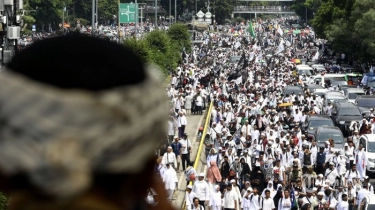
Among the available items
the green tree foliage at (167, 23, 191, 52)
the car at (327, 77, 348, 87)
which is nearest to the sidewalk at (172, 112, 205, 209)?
the car at (327, 77, 348, 87)

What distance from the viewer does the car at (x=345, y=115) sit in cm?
3262

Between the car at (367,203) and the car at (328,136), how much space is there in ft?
24.2

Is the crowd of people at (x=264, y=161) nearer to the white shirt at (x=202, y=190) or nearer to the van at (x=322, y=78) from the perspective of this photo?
the white shirt at (x=202, y=190)

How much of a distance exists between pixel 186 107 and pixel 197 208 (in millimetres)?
22818

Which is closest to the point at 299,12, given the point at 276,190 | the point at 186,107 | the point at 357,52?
the point at 357,52

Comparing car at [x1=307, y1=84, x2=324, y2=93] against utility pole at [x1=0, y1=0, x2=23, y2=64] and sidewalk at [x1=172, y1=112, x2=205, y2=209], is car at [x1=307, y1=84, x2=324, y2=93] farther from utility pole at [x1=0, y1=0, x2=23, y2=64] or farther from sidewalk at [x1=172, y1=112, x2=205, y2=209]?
utility pole at [x1=0, y1=0, x2=23, y2=64]

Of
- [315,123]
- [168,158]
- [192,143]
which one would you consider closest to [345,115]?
[315,123]

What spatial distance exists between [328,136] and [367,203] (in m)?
8.78

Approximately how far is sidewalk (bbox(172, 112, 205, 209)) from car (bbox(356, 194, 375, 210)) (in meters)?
3.09

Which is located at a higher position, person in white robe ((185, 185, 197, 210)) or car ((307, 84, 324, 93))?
person in white robe ((185, 185, 197, 210))

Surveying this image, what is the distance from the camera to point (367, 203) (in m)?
18.5

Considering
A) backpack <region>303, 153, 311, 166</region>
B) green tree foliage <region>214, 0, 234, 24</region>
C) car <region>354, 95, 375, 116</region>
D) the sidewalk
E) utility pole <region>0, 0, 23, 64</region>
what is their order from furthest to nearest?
1. green tree foliage <region>214, 0, 234, 24</region>
2. car <region>354, 95, 375, 116</region>
3. backpack <region>303, 153, 311, 166</region>
4. utility pole <region>0, 0, 23, 64</region>
5. the sidewalk

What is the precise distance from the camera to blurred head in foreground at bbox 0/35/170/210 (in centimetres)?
168

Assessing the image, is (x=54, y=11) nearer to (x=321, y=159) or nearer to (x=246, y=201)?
(x=321, y=159)
